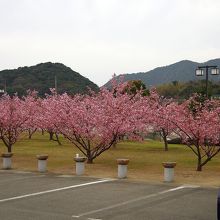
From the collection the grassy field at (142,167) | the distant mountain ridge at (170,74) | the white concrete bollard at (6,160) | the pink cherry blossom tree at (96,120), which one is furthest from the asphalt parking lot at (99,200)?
the distant mountain ridge at (170,74)

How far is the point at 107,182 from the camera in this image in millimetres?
14117

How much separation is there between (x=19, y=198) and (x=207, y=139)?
963cm

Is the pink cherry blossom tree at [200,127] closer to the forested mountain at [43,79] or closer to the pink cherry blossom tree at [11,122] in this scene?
the pink cherry blossom tree at [11,122]

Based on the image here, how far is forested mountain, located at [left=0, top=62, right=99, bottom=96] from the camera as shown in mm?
81812

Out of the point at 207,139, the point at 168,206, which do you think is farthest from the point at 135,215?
the point at 207,139

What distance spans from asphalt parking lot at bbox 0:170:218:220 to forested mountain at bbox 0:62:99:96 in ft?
212

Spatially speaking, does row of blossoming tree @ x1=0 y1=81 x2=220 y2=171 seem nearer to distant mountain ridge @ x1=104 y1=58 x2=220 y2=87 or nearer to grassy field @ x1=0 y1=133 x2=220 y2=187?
grassy field @ x1=0 y1=133 x2=220 y2=187

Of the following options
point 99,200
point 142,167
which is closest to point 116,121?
point 142,167

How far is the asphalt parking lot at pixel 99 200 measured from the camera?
9.39 metres

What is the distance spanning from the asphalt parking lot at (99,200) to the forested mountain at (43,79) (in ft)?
212

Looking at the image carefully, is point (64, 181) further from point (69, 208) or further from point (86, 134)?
point (86, 134)

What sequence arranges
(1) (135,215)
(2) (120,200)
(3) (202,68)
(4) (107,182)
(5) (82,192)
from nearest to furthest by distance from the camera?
(1) (135,215)
(2) (120,200)
(5) (82,192)
(4) (107,182)
(3) (202,68)

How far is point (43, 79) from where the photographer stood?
8606 cm

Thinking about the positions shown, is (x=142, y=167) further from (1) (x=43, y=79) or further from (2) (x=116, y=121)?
(1) (x=43, y=79)
